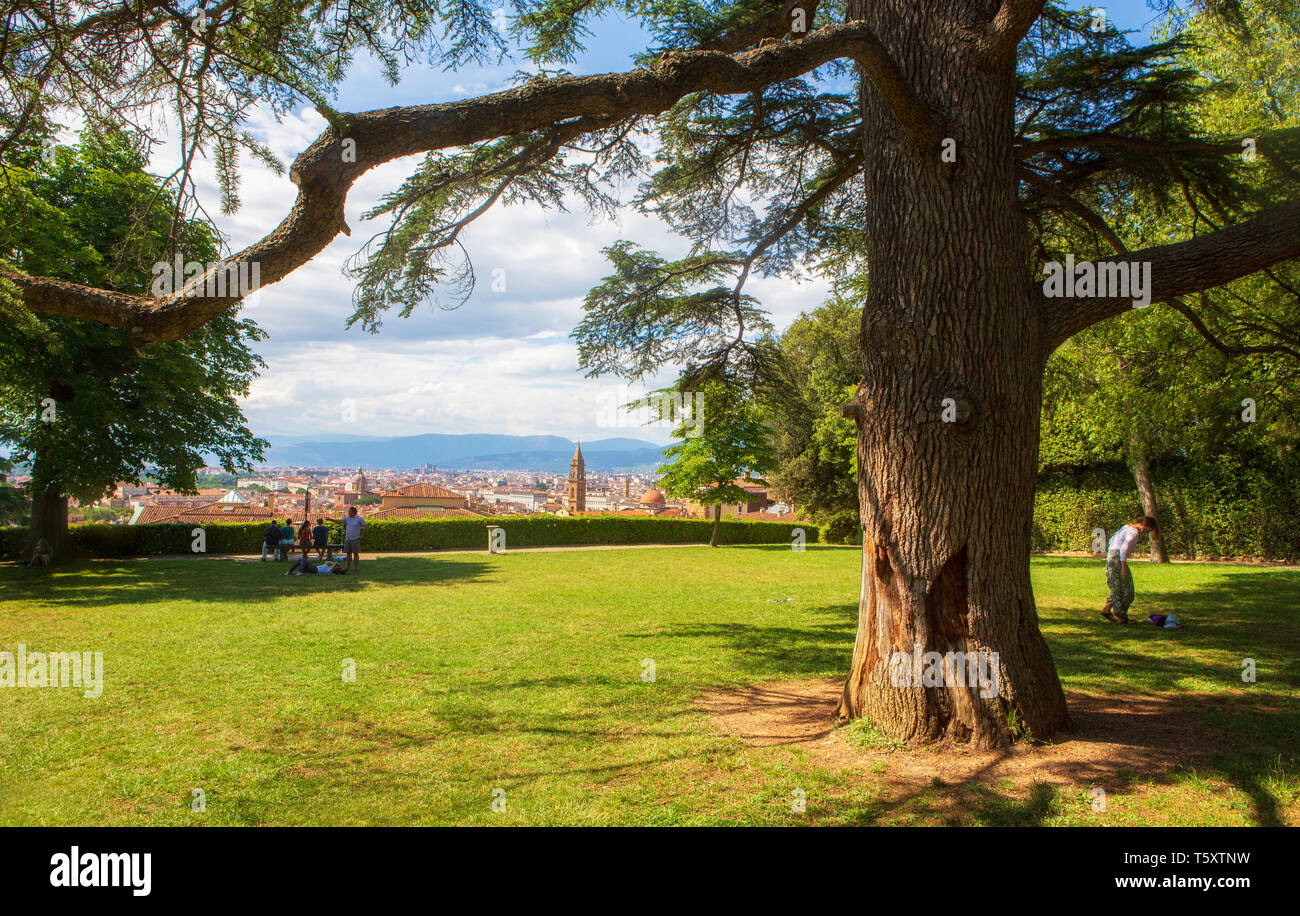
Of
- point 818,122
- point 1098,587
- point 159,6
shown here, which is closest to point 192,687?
point 159,6

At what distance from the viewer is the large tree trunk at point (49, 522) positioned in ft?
68.0

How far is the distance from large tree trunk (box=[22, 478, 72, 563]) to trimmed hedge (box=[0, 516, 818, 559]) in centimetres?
188

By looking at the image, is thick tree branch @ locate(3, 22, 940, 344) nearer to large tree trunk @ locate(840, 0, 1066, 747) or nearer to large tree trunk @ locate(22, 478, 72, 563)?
large tree trunk @ locate(840, 0, 1066, 747)

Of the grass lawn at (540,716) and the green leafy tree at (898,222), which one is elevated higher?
the green leafy tree at (898,222)

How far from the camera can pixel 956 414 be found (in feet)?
A: 17.4

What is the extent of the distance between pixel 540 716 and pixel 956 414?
14.5 ft

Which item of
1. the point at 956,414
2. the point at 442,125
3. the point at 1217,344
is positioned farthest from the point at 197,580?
the point at 1217,344

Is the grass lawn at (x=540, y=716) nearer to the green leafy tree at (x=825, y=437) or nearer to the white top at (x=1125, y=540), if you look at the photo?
the white top at (x=1125, y=540)

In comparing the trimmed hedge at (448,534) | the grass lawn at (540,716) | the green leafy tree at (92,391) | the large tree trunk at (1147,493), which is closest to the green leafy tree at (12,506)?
the trimmed hedge at (448,534)

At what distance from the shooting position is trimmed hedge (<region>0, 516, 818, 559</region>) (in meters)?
23.7

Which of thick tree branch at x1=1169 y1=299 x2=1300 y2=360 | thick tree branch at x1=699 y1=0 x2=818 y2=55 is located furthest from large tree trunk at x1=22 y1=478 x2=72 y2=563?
thick tree branch at x1=1169 y1=299 x2=1300 y2=360

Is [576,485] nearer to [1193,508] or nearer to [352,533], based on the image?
[352,533]

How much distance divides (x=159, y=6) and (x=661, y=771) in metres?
6.22

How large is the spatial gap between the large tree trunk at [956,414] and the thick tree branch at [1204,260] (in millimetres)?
352
